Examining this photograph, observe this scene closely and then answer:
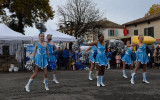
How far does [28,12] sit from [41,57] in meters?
21.7

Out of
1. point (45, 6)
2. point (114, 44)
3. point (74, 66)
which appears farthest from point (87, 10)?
point (74, 66)

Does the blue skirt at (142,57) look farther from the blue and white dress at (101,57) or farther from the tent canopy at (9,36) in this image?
the tent canopy at (9,36)

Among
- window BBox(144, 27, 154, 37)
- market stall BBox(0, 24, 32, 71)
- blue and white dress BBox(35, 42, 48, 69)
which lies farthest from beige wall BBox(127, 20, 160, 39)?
blue and white dress BBox(35, 42, 48, 69)

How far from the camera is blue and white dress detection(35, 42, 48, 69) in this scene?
6504 millimetres

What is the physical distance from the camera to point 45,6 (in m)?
29.2

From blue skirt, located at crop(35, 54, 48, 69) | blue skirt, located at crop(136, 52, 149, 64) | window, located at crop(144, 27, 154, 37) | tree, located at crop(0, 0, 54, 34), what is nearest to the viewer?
blue skirt, located at crop(35, 54, 48, 69)

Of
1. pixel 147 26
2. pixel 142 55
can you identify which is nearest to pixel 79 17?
pixel 147 26

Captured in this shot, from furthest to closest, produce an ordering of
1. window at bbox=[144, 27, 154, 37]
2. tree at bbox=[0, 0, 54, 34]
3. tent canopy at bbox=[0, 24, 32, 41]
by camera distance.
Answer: window at bbox=[144, 27, 154, 37] → tree at bbox=[0, 0, 54, 34] → tent canopy at bbox=[0, 24, 32, 41]

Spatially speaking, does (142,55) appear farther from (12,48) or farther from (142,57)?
(12,48)

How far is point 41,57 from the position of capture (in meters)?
6.58

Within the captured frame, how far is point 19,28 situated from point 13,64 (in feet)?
49.9

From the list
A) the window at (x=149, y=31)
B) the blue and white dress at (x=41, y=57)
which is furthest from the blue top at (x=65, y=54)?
the window at (x=149, y=31)

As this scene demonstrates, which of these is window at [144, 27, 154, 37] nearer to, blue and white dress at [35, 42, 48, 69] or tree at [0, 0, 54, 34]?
Answer: tree at [0, 0, 54, 34]

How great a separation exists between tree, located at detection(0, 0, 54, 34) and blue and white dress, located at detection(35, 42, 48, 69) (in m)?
20.6
